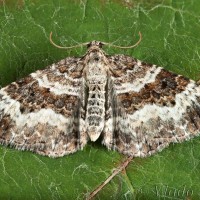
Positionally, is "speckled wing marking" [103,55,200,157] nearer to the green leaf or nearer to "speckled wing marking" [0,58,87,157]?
the green leaf

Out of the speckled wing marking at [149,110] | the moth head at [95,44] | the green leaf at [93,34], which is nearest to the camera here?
the speckled wing marking at [149,110]

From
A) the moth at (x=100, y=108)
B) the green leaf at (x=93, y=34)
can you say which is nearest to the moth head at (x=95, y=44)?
the moth at (x=100, y=108)

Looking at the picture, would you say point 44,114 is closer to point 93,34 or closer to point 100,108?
point 100,108

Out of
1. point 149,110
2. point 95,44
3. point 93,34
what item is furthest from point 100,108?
point 93,34

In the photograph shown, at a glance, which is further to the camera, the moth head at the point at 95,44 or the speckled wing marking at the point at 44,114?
the moth head at the point at 95,44

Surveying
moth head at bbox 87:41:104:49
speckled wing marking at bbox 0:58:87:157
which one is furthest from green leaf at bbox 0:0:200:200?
moth head at bbox 87:41:104:49

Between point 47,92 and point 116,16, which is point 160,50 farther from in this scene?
point 47,92

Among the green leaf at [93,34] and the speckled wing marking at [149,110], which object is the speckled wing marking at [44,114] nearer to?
the green leaf at [93,34]

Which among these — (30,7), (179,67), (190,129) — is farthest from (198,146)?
(30,7)
